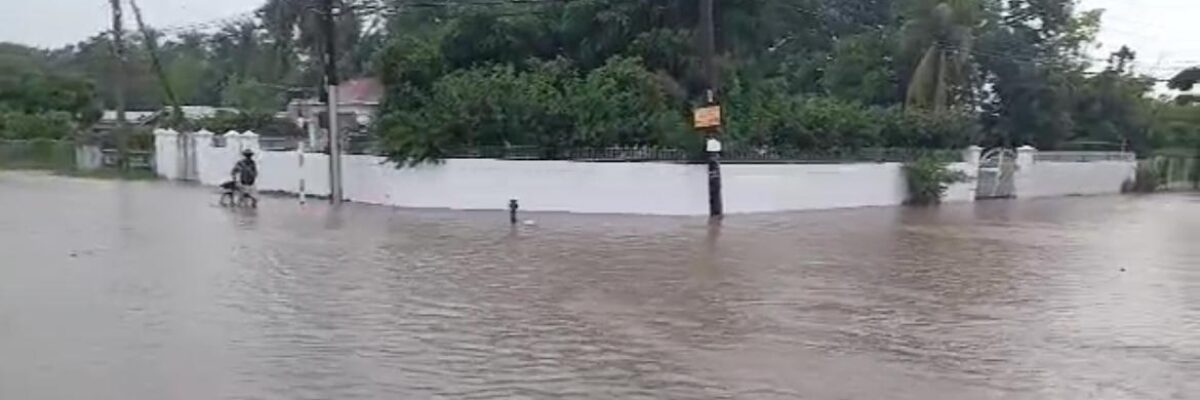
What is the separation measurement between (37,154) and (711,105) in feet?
123

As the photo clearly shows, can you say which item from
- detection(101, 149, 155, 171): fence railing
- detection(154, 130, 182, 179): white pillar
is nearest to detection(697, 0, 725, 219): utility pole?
detection(154, 130, 182, 179): white pillar

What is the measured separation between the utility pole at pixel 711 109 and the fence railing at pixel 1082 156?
18512 millimetres

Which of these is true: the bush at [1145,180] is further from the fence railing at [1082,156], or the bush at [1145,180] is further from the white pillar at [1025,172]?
the white pillar at [1025,172]

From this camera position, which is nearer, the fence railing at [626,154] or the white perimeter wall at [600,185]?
the white perimeter wall at [600,185]

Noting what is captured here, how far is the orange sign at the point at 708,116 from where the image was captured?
2811 centimetres

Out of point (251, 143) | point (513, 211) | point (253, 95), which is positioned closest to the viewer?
point (513, 211)

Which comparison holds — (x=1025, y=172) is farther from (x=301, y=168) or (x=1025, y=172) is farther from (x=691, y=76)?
(x=301, y=168)

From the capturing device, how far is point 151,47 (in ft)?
190

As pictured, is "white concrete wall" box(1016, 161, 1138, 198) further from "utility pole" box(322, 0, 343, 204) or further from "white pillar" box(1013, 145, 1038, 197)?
"utility pole" box(322, 0, 343, 204)

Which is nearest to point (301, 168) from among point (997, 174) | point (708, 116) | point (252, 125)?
point (252, 125)

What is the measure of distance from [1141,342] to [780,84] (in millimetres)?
29403

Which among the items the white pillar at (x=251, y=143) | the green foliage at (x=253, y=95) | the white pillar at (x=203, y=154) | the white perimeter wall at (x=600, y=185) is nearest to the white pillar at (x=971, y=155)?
the white perimeter wall at (x=600, y=185)

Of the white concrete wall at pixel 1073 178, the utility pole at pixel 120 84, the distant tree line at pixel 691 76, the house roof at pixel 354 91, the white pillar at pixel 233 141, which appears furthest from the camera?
the house roof at pixel 354 91

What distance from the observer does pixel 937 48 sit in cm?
4412
